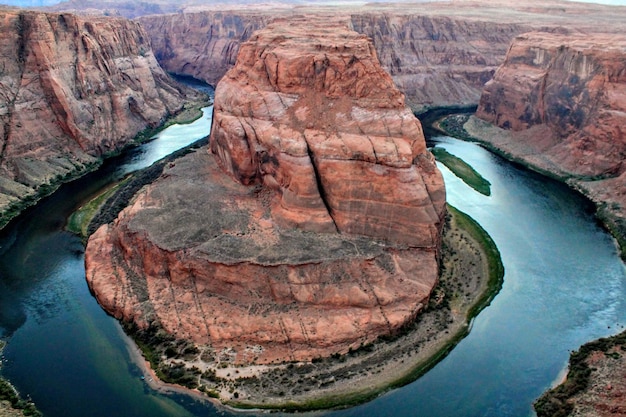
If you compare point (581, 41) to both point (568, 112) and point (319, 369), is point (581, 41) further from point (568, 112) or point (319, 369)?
point (319, 369)

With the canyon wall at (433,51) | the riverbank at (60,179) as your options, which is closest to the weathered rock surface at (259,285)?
the riverbank at (60,179)

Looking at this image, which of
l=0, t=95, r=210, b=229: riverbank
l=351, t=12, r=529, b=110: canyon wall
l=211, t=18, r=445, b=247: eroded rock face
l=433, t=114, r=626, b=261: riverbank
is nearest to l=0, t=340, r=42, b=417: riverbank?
l=211, t=18, r=445, b=247: eroded rock face

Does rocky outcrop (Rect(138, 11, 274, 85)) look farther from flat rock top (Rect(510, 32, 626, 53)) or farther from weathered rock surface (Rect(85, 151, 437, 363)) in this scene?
weathered rock surface (Rect(85, 151, 437, 363))

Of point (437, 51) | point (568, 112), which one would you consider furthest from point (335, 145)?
point (437, 51)

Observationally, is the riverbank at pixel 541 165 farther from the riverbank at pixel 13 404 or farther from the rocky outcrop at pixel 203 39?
the rocky outcrop at pixel 203 39

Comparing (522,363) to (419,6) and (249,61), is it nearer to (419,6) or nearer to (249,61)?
(249,61)

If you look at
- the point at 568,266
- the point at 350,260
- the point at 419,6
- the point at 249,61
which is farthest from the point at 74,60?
the point at 419,6
